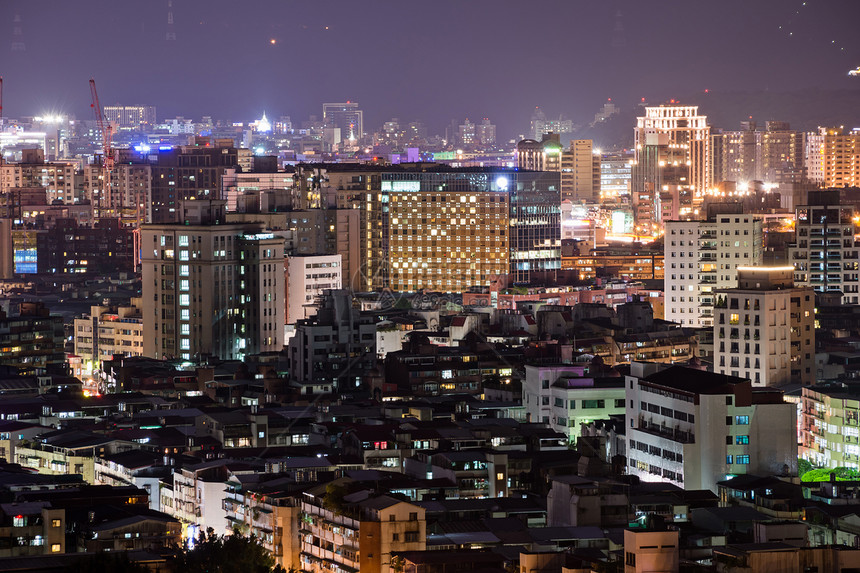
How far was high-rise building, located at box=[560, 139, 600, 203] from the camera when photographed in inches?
5817

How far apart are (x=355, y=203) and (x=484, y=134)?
92928 millimetres

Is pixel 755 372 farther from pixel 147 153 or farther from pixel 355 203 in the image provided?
pixel 147 153

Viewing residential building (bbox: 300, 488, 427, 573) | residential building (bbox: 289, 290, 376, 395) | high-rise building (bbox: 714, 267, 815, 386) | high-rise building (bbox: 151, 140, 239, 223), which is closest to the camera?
residential building (bbox: 300, 488, 427, 573)

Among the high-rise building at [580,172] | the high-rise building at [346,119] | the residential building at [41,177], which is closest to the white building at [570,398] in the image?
the residential building at [41,177]

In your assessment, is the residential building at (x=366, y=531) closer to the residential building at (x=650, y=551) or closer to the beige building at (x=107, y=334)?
the residential building at (x=650, y=551)

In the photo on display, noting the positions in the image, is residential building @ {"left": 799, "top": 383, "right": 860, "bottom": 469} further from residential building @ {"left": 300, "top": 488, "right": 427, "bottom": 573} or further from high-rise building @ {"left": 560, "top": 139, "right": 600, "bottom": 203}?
high-rise building @ {"left": 560, "top": 139, "right": 600, "bottom": 203}

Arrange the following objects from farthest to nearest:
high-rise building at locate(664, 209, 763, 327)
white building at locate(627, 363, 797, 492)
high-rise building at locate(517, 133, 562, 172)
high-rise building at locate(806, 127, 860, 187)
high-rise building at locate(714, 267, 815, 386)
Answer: high-rise building at locate(806, 127, 860, 187) < high-rise building at locate(517, 133, 562, 172) < high-rise building at locate(664, 209, 763, 327) < high-rise building at locate(714, 267, 815, 386) < white building at locate(627, 363, 797, 492)

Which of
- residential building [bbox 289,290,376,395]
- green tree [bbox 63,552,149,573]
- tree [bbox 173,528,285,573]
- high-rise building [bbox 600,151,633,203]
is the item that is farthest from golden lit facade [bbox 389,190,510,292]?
green tree [bbox 63,552,149,573]

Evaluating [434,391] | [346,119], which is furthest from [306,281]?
[346,119]

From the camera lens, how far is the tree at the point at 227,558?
29.5 meters

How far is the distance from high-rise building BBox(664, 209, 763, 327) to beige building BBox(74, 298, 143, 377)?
17302 mm

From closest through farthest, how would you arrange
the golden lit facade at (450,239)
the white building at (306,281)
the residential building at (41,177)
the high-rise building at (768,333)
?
the high-rise building at (768,333)
the white building at (306,281)
the golden lit facade at (450,239)
the residential building at (41,177)

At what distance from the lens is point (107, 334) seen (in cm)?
7075

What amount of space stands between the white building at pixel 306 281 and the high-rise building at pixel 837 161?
207 ft
